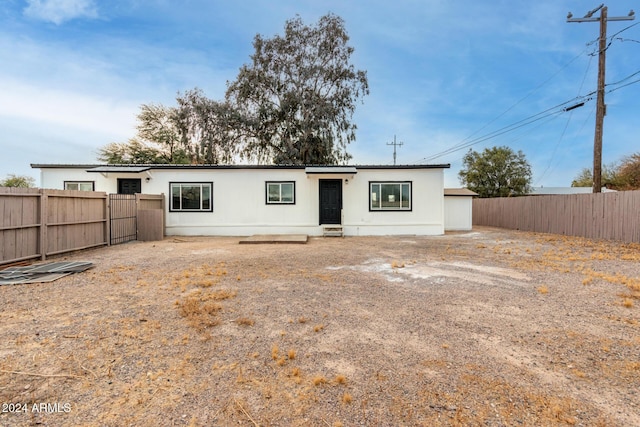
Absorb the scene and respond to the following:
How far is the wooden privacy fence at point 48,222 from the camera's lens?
6.39m

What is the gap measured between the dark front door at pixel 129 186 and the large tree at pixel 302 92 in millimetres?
11430

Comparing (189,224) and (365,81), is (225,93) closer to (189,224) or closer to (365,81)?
(365,81)

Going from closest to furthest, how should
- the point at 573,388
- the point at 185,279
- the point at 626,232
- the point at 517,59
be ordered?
the point at 573,388 → the point at 185,279 → the point at 626,232 → the point at 517,59

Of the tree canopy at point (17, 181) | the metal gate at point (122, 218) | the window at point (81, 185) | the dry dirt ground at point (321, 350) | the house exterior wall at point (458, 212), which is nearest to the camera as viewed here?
the dry dirt ground at point (321, 350)

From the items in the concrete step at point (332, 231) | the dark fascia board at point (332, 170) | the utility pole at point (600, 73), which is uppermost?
the utility pole at point (600, 73)

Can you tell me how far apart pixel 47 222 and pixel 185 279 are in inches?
183

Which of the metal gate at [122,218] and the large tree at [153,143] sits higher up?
the large tree at [153,143]

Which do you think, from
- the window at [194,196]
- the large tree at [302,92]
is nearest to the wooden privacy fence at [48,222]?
the window at [194,196]

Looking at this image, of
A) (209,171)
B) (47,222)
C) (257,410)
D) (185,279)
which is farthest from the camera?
(209,171)

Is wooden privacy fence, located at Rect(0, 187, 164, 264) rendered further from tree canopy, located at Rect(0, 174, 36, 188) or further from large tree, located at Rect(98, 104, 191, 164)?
tree canopy, located at Rect(0, 174, 36, 188)

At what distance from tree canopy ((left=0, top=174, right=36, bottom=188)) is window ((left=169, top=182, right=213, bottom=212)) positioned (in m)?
20.7

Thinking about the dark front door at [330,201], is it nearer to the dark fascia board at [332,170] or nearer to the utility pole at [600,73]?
the dark fascia board at [332,170]

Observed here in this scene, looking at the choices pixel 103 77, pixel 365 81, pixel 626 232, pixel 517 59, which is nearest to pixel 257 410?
pixel 626 232

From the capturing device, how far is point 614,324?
338 centimetres
